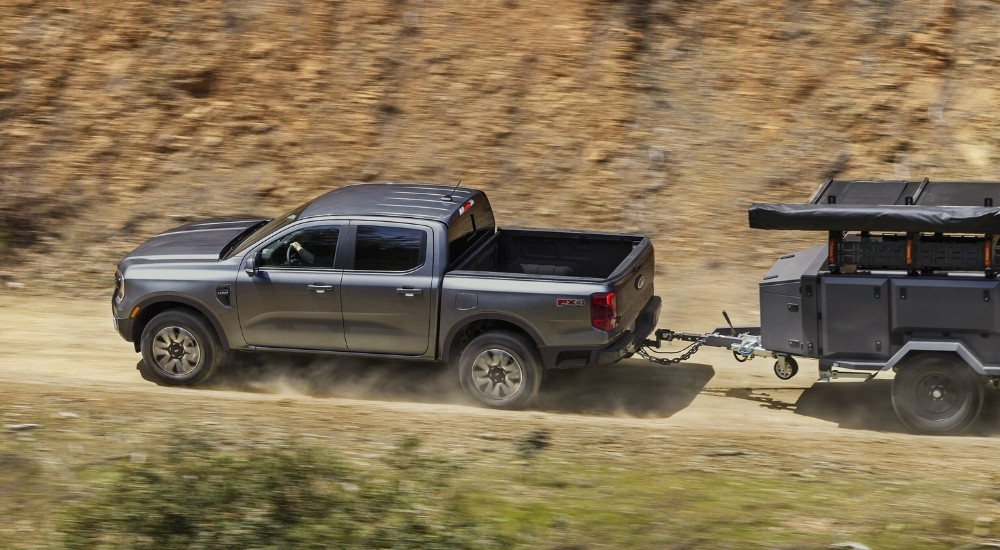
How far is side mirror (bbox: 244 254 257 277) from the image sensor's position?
10.2 m

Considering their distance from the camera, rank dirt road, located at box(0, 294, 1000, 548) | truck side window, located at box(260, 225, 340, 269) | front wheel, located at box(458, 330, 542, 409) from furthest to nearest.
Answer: truck side window, located at box(260, 225, 340, 269) → front wheel, located at box(458, 330, 542, 409) → dirt road, located at box(0, 294, 1000, 548)

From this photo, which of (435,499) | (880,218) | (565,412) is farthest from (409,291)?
(880,218)

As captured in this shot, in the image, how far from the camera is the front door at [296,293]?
33.1 feet

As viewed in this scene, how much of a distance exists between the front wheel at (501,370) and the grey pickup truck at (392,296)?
0.04 ft

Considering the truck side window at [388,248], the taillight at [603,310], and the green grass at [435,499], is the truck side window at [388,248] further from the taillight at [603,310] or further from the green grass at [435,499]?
the green grass at [435,499]

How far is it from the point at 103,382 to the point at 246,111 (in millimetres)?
6941

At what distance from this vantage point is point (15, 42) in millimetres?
17609

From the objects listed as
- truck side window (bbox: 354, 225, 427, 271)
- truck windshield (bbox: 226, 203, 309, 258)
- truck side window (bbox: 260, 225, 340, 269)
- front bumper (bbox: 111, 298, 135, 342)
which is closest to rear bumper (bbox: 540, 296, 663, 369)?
truck side window (bbox: 354, 225, 427, 271)

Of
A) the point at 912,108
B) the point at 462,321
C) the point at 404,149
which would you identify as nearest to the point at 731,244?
the point at 912,108

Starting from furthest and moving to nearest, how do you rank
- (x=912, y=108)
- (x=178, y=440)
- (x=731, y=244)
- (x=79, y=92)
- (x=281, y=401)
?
1. (x=79, y=92)
2. (x=912, y=108)
3. (x=731, y=244)
4. (x=281, y=401)
5. (x=178, y=440)

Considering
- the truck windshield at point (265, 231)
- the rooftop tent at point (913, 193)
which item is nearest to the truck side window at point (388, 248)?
the truck windshield at point (265, 231)

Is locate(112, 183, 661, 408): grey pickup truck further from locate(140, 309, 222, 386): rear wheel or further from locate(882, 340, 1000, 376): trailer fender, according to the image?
locate(882, 340, 1000, 376): trailer fender

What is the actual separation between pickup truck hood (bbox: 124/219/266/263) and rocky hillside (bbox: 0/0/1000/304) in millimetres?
3636

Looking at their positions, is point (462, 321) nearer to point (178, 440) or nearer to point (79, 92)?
point (178, 440)
